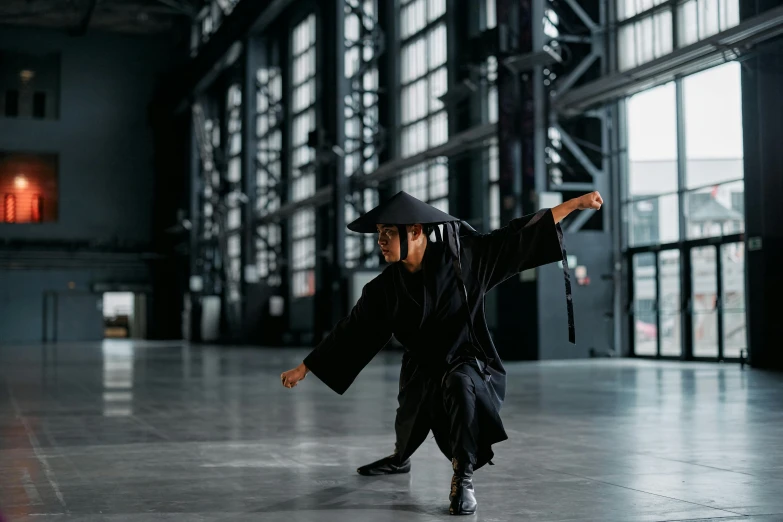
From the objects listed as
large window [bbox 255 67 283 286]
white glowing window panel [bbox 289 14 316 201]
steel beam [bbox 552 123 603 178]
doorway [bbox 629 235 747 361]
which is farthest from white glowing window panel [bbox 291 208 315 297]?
doorway [bbox 629 235 747 361]

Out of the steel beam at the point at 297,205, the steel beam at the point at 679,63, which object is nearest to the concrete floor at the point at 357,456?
the steel beam at the point at 679,63

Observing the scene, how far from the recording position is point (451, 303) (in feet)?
18.7

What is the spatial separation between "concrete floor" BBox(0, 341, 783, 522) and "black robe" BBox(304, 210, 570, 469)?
471 mm

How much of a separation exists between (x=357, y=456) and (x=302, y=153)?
32844 mm

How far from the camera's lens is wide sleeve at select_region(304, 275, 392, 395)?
612 cm

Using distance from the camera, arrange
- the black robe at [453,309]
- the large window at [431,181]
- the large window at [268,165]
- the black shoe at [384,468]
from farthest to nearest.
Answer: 1. the large window at [268,165]
2. the large window at [431,181]
3. the black shoe at [384,468]
4. the black robe at [453,309]

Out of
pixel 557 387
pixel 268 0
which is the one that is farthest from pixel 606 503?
pixel 268 0

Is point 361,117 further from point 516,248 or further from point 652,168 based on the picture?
point 516,248

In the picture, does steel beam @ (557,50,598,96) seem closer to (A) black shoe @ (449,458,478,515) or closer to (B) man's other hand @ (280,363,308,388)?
(B) man's other hand @ (280,363,308,388)

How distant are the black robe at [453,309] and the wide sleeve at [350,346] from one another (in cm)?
7

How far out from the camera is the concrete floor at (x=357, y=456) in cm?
541

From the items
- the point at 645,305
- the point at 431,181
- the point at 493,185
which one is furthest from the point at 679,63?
the point at 431,181

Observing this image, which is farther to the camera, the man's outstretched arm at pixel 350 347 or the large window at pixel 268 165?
the large window at pixel 268 165

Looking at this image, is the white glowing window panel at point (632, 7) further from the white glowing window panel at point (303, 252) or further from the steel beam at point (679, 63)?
the white glowing window panel at point (303, 252)
